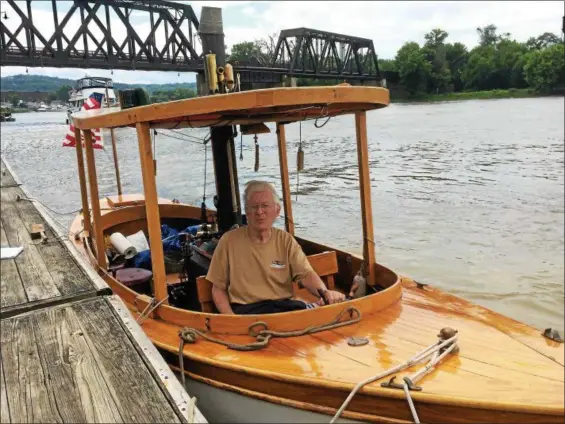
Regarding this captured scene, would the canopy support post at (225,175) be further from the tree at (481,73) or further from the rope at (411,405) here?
the tree at (481,73)

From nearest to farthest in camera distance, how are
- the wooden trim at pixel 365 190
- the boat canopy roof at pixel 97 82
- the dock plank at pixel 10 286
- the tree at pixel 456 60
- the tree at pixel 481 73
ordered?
the dock plank at pixel 10 286, the wooden trim at pixel 365 190, the boat canopy roof at pixel 97 82, the tree at pixel 481 73, the tree at pixel 456 60

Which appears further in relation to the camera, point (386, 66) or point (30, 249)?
point (386, 66)

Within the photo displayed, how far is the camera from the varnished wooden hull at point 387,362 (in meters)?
2.69

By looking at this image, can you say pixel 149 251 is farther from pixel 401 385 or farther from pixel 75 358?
pixel 401 385

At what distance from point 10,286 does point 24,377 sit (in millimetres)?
1716

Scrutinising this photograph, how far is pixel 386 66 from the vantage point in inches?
3305

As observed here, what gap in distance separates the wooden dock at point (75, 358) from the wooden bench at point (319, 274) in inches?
22.6

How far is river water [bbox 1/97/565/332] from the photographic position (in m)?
8.30

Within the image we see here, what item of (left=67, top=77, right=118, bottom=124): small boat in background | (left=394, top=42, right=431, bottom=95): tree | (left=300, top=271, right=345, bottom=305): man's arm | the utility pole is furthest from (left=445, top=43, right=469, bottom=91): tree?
(left=300, top=271, right=345, bottom=305): man's arm

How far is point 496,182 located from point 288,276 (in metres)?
13.3

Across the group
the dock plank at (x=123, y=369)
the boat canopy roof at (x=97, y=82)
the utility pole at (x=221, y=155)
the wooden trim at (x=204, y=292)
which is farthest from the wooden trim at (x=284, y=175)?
the boat canopy roof at (x=97, y=82)

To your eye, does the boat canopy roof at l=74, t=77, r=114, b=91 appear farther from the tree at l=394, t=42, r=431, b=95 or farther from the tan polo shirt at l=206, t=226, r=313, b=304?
the tree at l=394, t=42, r=431, b=95

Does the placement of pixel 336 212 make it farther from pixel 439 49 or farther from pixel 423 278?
pixel 439 49

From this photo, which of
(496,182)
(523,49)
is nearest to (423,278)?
(496,182)
